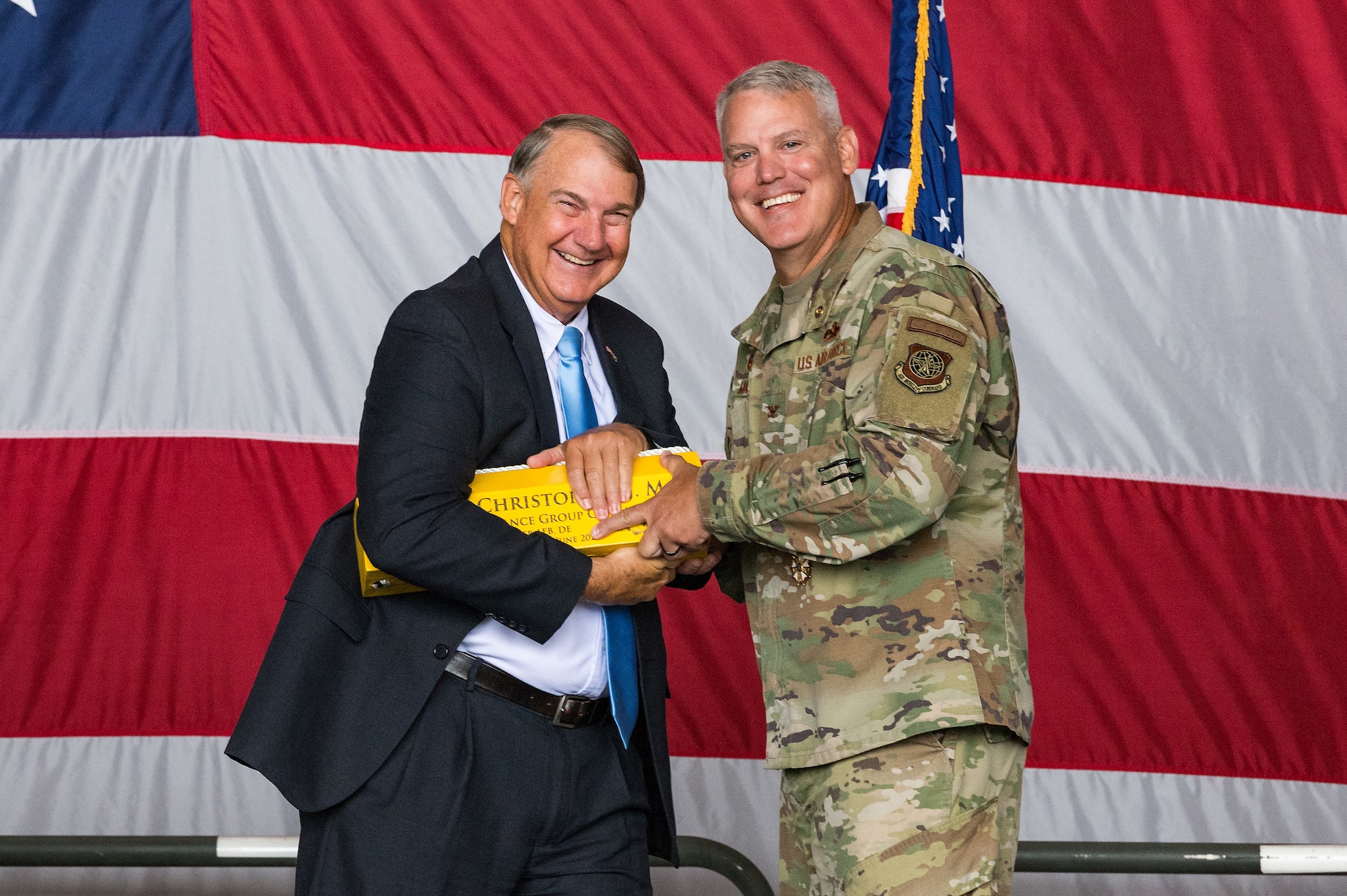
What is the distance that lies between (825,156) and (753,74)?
16 centimetres

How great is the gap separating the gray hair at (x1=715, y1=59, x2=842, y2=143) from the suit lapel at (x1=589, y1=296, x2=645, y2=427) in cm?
38

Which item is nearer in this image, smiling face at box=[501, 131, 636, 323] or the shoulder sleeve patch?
the shoulder sleeve patch

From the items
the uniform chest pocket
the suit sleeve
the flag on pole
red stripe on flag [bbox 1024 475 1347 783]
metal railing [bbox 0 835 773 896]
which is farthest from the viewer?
red stripe on flag [bbox 1024 475 1347 783]

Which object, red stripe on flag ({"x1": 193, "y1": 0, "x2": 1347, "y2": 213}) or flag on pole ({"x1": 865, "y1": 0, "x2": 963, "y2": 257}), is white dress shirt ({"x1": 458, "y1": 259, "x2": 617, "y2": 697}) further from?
red stripe on flag ({"x1": 193, "y1": 0, "x2": 1347, "y2": 213})

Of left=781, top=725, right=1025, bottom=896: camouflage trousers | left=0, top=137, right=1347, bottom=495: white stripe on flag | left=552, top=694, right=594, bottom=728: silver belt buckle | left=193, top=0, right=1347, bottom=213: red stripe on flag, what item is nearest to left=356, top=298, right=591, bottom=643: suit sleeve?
left=552, top=694, right=594, bottom=728: silver belt buckle

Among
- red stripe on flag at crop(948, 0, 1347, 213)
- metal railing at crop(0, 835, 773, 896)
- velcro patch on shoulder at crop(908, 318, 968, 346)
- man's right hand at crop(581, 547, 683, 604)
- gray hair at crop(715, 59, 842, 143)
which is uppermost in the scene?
red stripe on flag at crop(948, 0, 1347, 213)

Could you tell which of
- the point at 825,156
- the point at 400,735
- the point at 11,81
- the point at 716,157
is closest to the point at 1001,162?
the point at 716,157

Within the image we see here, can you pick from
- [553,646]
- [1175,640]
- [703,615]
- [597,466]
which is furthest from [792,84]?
[1175,640]

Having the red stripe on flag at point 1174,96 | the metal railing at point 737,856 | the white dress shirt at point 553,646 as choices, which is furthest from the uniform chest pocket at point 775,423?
the red stripe on flag at point 1174,96

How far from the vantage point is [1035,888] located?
3.18 metres

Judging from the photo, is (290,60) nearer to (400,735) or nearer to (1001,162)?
(1001,162)

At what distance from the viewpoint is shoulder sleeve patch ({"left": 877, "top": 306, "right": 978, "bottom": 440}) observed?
1.58m

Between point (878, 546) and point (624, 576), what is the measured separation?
1.08ft

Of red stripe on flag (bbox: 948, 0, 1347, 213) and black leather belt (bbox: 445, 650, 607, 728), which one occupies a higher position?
red stripe on flag (bbox: 948, 0, 1347, 213)
